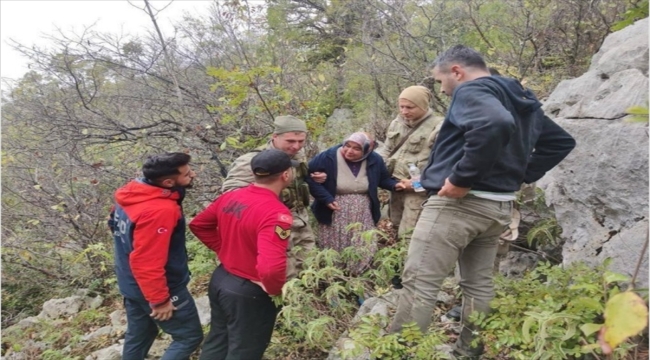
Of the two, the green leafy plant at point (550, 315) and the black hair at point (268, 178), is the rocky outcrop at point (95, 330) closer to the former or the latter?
the black hair at point (268, 178)

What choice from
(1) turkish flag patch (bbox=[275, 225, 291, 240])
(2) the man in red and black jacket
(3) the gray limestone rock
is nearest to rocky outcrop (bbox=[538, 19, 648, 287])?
(3) the gray limestone rock

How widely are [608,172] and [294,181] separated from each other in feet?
8.14

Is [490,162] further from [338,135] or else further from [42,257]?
[42,257]

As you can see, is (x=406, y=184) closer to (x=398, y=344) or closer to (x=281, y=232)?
(x=281, y=232)

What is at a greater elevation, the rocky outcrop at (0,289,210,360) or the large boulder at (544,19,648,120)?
the large boulder at (544,19,648,120)

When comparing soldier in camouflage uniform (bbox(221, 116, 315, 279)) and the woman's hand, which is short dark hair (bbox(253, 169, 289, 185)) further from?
the woman's hand

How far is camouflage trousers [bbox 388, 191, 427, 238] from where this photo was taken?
13.1 ft

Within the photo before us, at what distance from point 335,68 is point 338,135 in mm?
2567

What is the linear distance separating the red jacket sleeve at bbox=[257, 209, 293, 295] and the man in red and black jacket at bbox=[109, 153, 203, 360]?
71cm

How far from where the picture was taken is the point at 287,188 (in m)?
3.78

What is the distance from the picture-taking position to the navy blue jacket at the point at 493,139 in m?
2.30

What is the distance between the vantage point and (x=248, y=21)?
6.97 m

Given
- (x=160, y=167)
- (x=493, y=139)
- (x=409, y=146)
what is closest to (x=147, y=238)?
(x=160, y=167)

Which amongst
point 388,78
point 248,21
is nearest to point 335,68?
point 388,78
